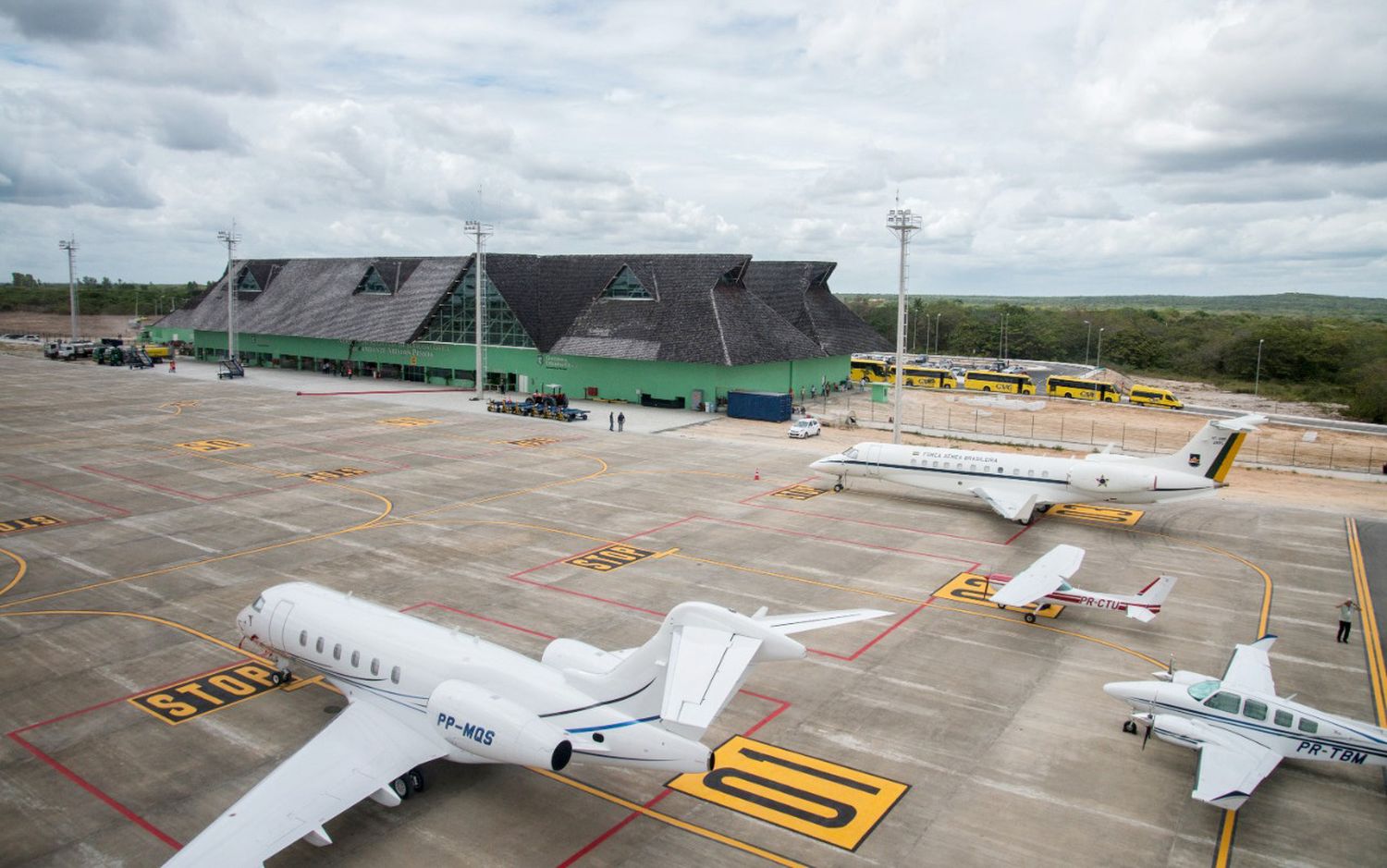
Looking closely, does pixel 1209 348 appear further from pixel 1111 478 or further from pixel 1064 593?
pixel 1064 593

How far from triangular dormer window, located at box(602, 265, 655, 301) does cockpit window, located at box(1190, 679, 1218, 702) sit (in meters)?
73.6

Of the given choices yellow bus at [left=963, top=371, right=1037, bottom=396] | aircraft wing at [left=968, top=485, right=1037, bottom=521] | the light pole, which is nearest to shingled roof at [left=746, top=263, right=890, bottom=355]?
yellow bus at [left=963, top=371, right=1037, bottom=396]

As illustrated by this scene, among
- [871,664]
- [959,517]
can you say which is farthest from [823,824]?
[959,517]

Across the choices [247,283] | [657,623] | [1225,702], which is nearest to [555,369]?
[657,623]

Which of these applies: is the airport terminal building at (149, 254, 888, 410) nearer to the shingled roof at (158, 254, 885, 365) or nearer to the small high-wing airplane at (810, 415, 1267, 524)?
the shingled roof at (158, 254, 885, 365)

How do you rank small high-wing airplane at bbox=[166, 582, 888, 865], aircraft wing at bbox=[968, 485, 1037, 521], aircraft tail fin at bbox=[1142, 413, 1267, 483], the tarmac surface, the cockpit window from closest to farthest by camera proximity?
small high-wing airplane at bbox=[166, 582, 888, 865] < the tarmac surface < the cockpit window < aircraft tail fin at bbox=[1142, 413, 1267, 483] < aircraft wing at bbox=[968, 485, 1037, 521]

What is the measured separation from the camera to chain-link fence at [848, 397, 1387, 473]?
222 feet

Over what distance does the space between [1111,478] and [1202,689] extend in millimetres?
22960

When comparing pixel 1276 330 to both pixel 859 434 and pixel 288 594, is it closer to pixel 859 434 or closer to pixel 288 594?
pixel 859 434

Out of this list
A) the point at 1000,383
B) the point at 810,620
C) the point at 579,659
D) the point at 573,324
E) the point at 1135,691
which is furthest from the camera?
the point at 1000,383

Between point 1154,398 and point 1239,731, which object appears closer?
point 1239,731

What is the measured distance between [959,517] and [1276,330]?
122085 mm

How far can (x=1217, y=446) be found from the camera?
133 ft

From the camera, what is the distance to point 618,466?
56375 mm
